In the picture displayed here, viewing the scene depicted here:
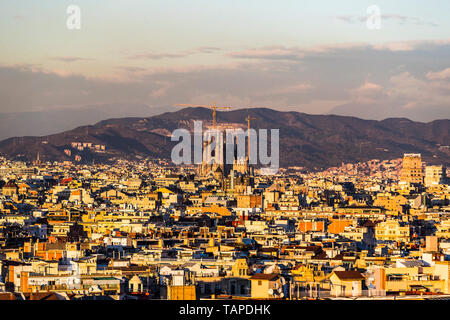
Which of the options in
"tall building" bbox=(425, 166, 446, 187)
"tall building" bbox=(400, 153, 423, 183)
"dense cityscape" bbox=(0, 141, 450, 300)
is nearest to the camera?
"dense cityscape" bbox=(0, 141, 450, 300)

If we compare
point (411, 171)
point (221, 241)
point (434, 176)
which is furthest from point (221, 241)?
point (411, 171)

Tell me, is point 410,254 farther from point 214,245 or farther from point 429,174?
point 429,174

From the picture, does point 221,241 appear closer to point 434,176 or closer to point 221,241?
point 221,241

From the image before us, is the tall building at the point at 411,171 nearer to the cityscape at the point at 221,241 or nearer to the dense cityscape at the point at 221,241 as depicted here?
the dense cityscape at the point at 221,241

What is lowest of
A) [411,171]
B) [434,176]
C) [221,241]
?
[221,241]

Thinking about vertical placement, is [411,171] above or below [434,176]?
above

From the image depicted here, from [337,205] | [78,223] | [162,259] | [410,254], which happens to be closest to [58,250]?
[162,259]

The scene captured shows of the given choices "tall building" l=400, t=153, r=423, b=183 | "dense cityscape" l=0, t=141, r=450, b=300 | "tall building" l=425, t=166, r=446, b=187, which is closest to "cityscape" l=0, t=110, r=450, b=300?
"dense cityscape" l=0, t=141, r=450, b=300

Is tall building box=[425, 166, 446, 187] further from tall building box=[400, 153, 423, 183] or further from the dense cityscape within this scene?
the dense cityscape
